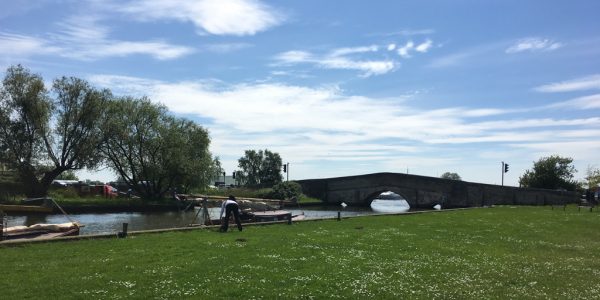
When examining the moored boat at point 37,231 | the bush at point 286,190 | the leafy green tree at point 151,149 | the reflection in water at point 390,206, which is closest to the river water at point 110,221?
the moored boat at point 37,231

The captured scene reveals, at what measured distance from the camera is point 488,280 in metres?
10.9

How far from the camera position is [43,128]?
180ft

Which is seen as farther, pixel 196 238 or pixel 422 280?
pixel 196 238

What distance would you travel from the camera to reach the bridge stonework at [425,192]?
250 feet

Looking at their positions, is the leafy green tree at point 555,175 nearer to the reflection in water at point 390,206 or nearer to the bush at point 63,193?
the reflection in water at point 390,206

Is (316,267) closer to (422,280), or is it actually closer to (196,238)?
(422,280)

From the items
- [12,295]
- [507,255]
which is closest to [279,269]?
[12,295]

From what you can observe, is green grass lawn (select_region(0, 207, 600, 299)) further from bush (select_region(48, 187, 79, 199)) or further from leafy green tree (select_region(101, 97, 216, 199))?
bush (select_region(48, 187, 79, 199))

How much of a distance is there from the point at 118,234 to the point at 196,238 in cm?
310

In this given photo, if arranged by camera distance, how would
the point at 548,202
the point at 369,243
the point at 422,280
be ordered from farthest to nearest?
the point at 548,202
the point at 369,243
the point at 422,280

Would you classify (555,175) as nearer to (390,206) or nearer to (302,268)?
(390,206)

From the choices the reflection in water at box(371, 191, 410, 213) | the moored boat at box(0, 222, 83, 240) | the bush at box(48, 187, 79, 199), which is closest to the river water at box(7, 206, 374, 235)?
the moored boat at box(0, 222, 83, 240)

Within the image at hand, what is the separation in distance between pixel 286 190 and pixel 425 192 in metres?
25.3

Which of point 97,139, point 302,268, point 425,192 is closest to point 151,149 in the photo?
point 97,139
